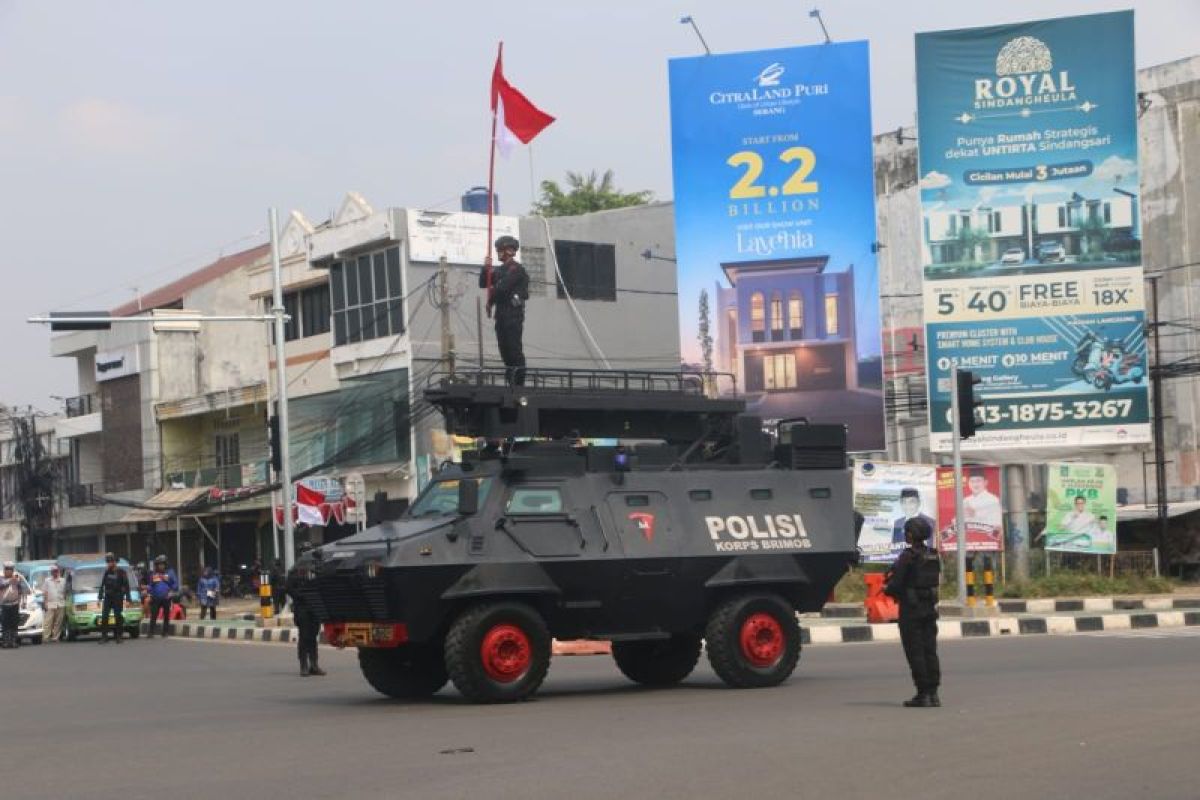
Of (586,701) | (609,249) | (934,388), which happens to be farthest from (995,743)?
(609,249)

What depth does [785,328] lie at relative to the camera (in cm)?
3609

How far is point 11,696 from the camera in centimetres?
1819

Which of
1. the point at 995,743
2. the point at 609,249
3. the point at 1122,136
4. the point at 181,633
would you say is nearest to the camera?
the point at 995,743

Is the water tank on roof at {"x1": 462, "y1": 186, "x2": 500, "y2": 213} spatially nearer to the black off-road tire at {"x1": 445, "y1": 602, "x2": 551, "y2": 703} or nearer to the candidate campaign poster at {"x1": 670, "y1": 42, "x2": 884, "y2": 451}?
the candidate campaign poster at {"x1": 670, "y1": 42, "x2": 884, "y2": 451}

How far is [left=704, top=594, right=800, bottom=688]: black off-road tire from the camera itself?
1512cm

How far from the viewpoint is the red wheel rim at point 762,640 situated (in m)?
15.3

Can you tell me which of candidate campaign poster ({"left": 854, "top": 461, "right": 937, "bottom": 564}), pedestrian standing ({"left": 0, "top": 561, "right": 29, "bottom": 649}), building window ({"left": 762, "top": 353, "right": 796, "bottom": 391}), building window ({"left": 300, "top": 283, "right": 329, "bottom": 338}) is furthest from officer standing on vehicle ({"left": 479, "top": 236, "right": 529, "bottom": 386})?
building window ({"left": 300, "top": 283, "right": 329, "bottom": 338})

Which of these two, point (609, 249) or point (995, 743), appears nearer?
point (995, 743)

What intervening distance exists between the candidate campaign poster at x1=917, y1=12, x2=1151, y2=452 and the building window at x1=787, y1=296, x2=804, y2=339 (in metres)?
4.00

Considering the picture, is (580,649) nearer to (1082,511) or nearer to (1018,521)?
(1018,521)

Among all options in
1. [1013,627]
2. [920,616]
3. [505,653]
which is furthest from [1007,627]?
[920,616]

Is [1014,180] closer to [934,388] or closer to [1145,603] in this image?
[934,388]

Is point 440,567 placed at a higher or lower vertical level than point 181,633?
higher

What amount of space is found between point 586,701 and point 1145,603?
50.7 ft
